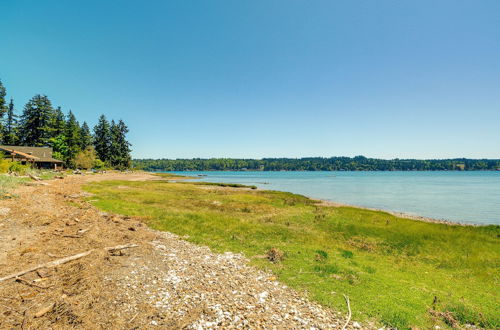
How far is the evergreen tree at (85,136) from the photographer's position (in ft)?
371

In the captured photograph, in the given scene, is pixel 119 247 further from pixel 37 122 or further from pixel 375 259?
pixel 37 122

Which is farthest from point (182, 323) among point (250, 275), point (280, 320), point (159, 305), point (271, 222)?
point (271, 222)

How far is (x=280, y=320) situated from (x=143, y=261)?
730 centimetres

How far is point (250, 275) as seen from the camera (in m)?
10.8

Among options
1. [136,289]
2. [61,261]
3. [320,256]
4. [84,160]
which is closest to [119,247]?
[61,261]

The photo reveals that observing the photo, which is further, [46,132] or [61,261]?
[46,132]

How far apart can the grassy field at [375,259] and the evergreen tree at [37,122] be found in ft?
304

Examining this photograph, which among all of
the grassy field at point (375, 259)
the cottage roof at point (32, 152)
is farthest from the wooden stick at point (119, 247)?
the cottage roof at point (32, 152)

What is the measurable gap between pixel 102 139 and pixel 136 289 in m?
138

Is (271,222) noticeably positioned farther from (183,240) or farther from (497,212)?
(497,212)

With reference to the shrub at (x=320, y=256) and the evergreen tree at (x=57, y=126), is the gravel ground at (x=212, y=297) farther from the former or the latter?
the evergreen tree at (x=57, y=126)

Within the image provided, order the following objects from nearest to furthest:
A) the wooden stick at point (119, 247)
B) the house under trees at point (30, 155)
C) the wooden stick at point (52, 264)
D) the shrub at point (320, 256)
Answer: the wooden stick at point (52, 264)
the wooden stick at point (119, 247)
the shrub at point (320, 256)
the house under trees at point (30, 155)

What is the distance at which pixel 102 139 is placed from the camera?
12394cm

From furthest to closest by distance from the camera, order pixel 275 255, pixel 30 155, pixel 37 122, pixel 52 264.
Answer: pixel 37 122, pixel 30 155, pixel 275 255, pixel 52 264
